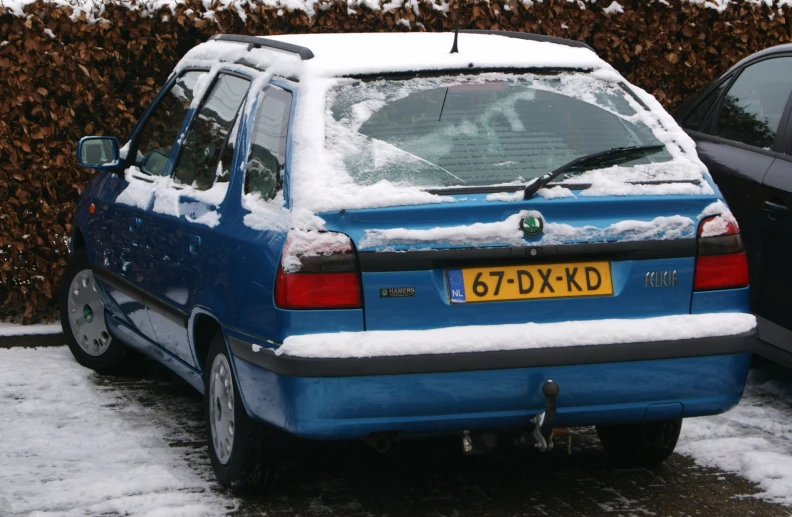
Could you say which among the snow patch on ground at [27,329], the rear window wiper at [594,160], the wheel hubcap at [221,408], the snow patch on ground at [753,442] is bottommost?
the snow patch on ground at [27,329]

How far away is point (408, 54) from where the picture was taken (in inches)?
208

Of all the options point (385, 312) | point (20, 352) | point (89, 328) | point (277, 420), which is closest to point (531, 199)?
point (385, 312)

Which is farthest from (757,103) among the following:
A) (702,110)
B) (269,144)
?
(269,144)

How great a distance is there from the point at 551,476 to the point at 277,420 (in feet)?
4.64

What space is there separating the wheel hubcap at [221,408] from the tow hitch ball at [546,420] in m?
1.23

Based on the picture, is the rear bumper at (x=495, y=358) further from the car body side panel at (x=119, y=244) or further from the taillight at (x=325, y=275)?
the car body side panel at (x=119, y=244)

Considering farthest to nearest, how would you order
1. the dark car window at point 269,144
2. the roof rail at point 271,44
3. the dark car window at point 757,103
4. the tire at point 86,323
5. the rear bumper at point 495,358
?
the tire at point 86,323, the dark car window at point 757,103, the roof rail at point 271,44, the dark car window at point 269,144, the rear bumper at point 495,358

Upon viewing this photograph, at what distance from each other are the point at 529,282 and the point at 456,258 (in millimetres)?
281

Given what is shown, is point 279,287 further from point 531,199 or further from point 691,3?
point 691,3

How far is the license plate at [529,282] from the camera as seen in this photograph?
183 inches

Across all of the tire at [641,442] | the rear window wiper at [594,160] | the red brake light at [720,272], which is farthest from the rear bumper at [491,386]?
the tire at [641,442]

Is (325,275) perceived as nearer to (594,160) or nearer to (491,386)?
(491,386)

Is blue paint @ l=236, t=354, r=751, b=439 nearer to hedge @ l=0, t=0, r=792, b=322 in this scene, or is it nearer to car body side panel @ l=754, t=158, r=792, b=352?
car body side panel @ l=754, t=158, r=792, b=352

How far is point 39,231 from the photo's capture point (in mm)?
8914
